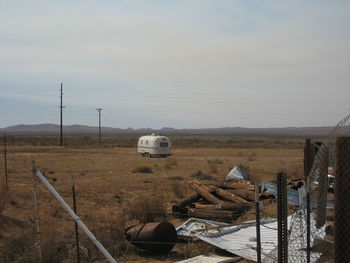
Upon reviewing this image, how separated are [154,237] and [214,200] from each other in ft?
17.1

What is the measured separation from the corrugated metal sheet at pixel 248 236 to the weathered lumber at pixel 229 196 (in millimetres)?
3006

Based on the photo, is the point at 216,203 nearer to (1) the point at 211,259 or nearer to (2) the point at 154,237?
(2) the point at 154,237

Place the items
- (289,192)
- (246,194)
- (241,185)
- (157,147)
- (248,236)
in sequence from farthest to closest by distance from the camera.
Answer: (157,147)
(241,185)
(289,192)
(246,194)
(248,236)

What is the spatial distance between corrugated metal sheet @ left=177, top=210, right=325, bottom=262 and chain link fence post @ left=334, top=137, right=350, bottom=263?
2.12 meters

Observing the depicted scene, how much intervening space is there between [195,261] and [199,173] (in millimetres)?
16472

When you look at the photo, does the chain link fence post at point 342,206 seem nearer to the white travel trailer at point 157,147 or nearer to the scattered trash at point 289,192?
the scattered trash at point 289,192

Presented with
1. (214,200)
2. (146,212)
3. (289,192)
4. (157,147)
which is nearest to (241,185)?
(289,192)

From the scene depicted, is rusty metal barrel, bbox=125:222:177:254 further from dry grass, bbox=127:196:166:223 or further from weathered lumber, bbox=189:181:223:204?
weathered lumber, bbox=189:181:223:204

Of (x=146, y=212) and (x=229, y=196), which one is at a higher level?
(x=229, y=196)

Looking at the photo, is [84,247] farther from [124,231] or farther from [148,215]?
[148,215]

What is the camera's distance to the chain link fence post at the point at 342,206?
5051mm

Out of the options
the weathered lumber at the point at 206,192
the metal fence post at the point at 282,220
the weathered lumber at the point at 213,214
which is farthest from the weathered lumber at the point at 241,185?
the metal fence post at the point at 282,220

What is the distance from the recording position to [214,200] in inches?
544

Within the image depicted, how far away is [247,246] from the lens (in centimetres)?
864
